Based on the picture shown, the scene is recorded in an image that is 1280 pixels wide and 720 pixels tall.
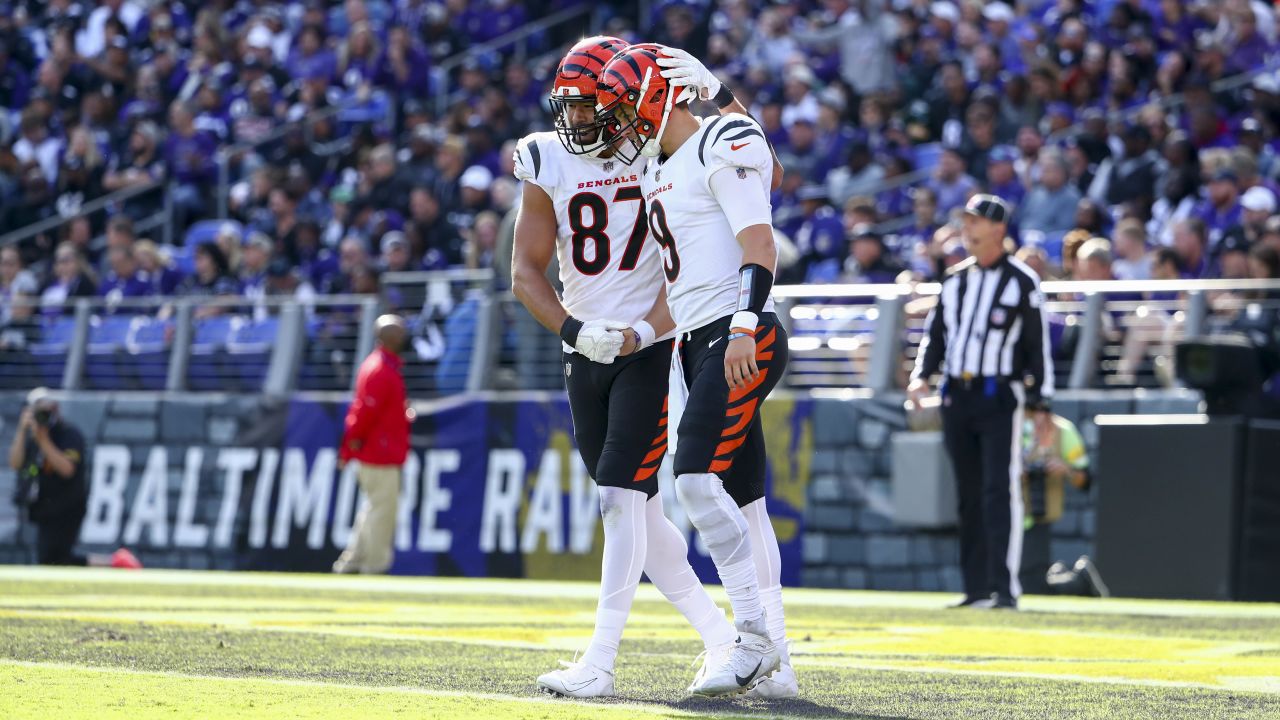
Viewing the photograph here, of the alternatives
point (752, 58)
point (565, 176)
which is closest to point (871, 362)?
point (752, 58)

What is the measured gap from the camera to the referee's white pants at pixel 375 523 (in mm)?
13281

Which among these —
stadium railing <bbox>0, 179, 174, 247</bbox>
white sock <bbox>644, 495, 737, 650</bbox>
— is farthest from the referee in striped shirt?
stadium railing <bbox>0, 179, 174, 247</bbox>

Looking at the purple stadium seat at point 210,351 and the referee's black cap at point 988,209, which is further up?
the referee's black cap at point 988,209

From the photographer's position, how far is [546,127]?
17.6 m

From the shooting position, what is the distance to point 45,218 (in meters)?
19.6

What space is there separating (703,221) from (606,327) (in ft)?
1.25

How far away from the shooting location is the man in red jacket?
514 inches

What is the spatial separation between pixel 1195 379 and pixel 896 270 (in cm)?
332

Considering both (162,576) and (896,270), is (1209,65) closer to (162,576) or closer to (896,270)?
(896,270)

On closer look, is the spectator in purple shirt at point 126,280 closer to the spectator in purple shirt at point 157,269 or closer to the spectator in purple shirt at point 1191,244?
the spectator in purple shirt at point 157,269

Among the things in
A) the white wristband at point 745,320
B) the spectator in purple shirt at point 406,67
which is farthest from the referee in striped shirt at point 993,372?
the spectator in purple shirt at point 406,67

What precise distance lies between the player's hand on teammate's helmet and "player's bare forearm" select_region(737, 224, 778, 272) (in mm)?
216

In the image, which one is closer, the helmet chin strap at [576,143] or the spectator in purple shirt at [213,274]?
the helmet chin strap at [576,143]

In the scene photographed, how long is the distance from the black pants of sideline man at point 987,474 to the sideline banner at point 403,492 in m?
3.12
